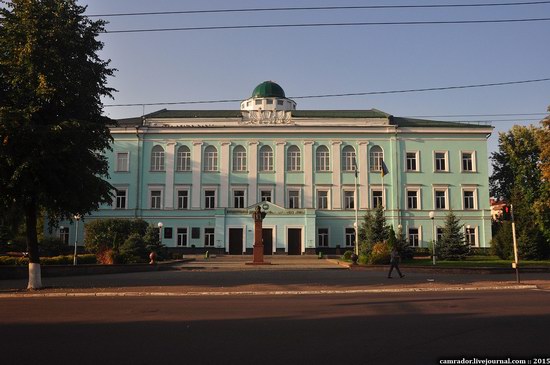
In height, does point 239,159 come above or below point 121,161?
above

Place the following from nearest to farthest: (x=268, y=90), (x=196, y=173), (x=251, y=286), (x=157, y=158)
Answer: (x=251, y=286), (x=196, y=173), (x=157, y=158), (x=268, y=90)

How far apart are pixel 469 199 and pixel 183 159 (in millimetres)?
36132

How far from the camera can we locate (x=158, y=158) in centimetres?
6100

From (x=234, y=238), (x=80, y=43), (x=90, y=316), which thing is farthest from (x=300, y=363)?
(x=234, y=238)

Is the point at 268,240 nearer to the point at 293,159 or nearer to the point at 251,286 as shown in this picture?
the point at 293,159

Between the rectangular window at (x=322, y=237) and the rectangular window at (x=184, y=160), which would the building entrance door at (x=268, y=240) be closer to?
the rectangular window at (x=322, y=237)

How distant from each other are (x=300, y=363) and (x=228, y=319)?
4.54 meters

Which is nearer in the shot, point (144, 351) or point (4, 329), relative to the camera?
point (144, 351)

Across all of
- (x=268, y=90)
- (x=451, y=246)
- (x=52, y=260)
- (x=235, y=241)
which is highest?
(x=268, y=90)

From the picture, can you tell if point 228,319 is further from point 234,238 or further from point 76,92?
point 234,238

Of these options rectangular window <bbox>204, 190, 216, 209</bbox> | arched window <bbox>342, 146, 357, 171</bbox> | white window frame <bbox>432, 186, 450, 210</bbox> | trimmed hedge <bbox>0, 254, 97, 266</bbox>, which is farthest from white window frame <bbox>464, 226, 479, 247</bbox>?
trimmed hedge <bbox>0, 254, 97, 266</bbox>

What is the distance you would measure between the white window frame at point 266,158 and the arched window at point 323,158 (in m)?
5.78

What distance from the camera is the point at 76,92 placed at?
1998 cm

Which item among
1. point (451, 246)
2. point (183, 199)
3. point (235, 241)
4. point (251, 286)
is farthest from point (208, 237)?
point (251, 286)
